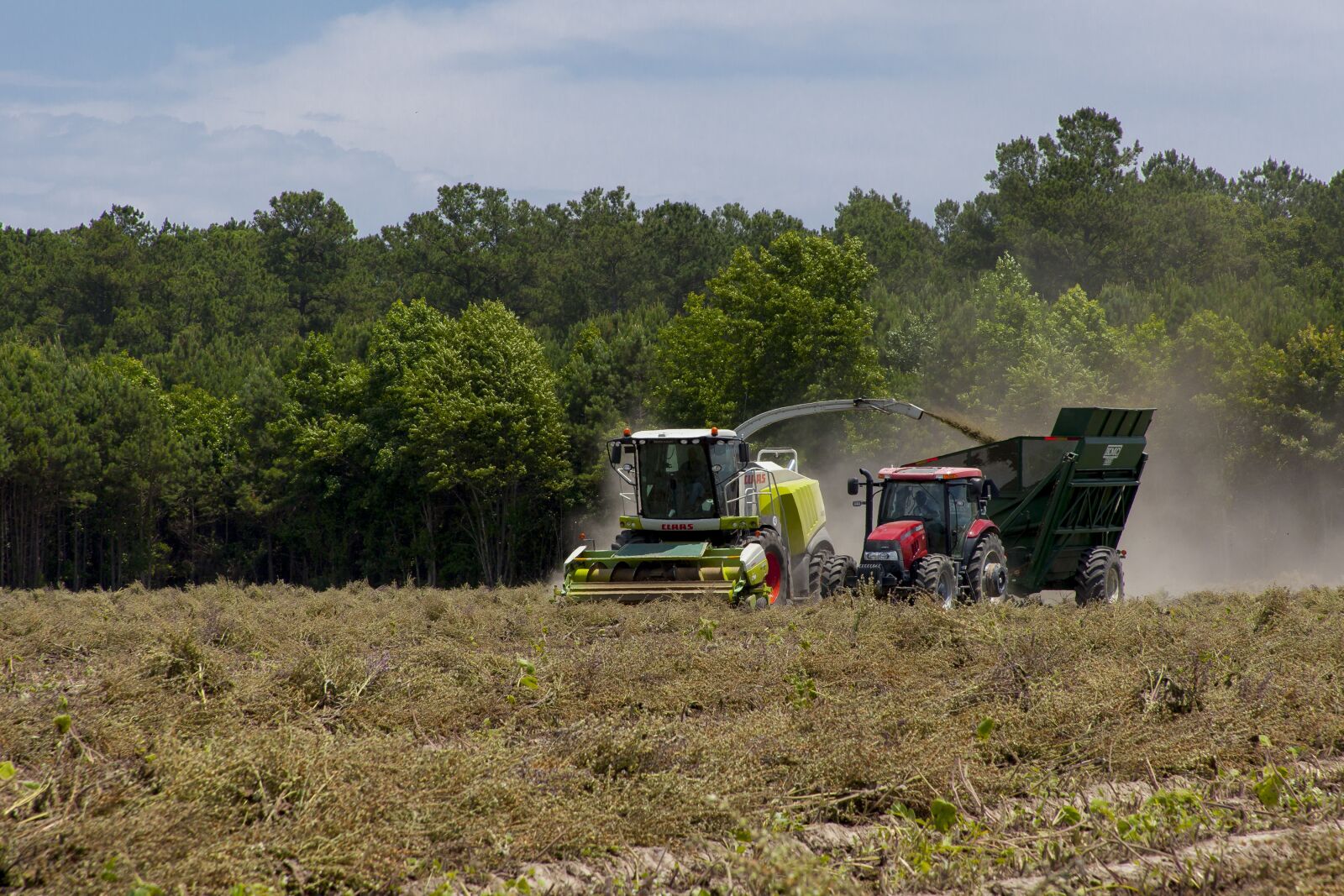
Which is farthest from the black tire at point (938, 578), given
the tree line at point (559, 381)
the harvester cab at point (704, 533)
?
the tree line at point (559, 381)

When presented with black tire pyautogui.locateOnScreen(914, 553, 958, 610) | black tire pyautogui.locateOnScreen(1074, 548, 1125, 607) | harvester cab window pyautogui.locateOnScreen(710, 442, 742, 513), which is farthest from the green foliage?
black tire pyautogui.locateOnScreen(1074, 548, 1125, 607)

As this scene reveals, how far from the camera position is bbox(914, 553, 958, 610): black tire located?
14844 mm

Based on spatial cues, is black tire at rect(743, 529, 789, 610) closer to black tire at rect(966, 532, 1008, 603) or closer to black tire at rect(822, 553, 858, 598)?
black tire at rect(822, 553, 858, 598)

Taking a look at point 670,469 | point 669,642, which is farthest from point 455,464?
point 669,642

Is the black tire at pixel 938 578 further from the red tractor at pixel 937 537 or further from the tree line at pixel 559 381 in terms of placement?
the tree line at pixel 559 381

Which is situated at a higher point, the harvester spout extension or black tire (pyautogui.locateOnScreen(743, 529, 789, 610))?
the harvester spout extension

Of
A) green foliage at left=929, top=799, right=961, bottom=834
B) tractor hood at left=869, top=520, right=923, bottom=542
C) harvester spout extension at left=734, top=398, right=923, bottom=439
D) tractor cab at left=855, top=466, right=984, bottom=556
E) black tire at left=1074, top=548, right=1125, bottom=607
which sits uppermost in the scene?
harvester spout extension at left=734, top=398, right=923, bottom=439

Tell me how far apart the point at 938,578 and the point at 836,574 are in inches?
77.9

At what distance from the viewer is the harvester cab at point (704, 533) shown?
1706cm

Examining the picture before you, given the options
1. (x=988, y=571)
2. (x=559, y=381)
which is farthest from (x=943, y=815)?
(x=559, y=381)

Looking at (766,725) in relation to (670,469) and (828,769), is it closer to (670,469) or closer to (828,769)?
(828,769)

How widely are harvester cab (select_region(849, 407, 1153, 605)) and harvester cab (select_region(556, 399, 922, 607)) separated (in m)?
1.24

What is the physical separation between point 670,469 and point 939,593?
519cm

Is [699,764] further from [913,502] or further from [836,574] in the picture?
[913,502]
